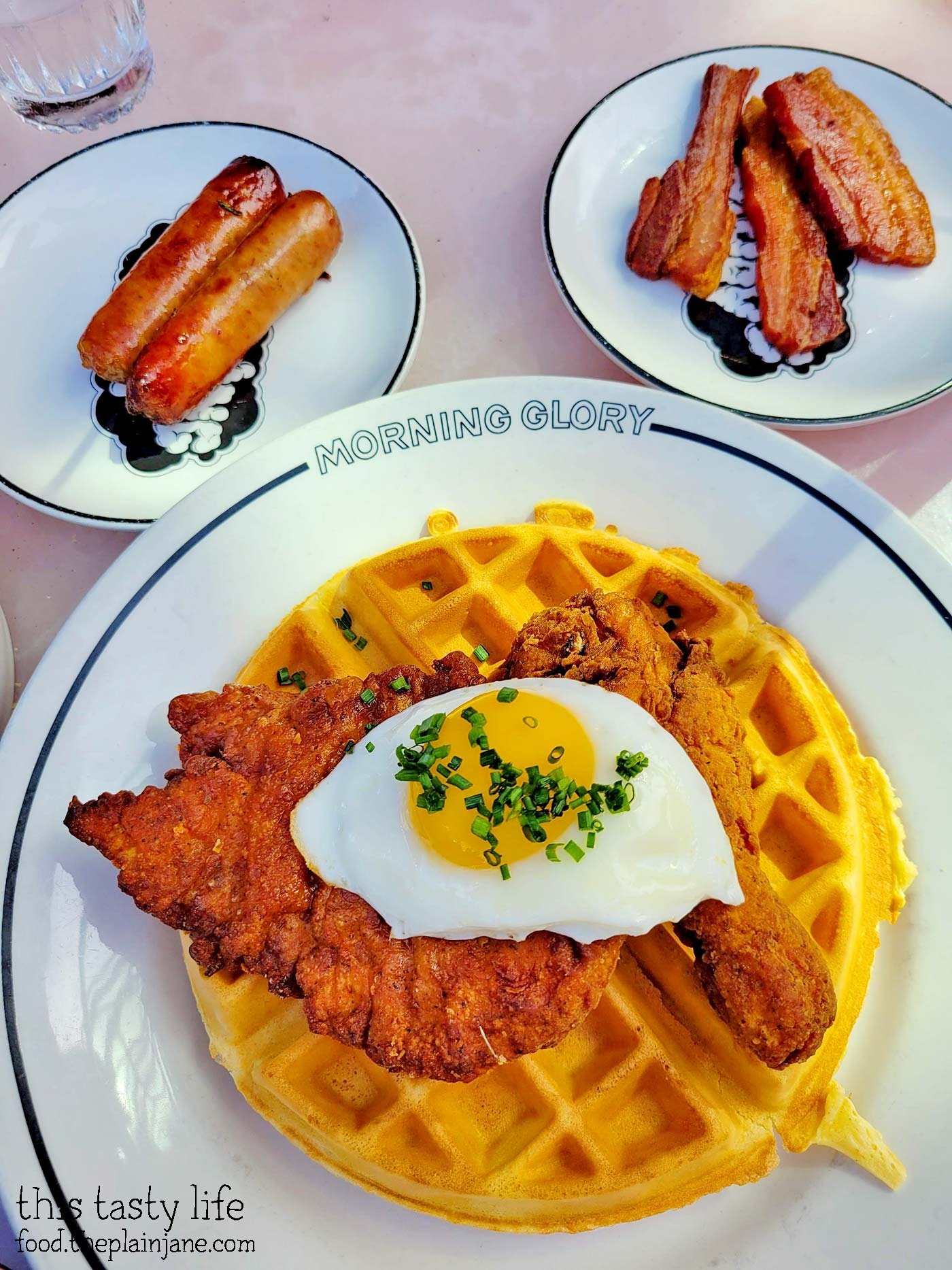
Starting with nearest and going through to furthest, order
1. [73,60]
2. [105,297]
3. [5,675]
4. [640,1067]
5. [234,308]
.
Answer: [640,1067] → [5,675] → [234,308] → [105,297] → [73,60]

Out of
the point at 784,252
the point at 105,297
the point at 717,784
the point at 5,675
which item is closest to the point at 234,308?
the point at 105,297

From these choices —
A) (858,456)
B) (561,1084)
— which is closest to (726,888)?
(561,1084)

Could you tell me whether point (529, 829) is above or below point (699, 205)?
below

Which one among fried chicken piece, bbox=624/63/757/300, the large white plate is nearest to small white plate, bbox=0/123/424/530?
the large white plate

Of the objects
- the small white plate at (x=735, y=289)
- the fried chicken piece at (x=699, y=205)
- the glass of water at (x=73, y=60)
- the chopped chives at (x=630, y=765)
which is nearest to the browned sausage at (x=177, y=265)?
the glass of water at (x=73, y=60)

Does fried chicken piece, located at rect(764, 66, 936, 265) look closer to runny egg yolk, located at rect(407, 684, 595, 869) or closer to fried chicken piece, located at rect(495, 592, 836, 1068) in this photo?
fried chicken piece, located at rect(495, 592, 836, 1068)

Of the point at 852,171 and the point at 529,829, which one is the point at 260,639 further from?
the point at 852,171
